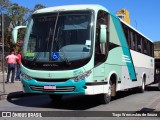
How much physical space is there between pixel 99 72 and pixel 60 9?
239 cm

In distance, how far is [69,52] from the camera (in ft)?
36.4

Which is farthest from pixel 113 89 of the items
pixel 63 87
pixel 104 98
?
pixel 63 87

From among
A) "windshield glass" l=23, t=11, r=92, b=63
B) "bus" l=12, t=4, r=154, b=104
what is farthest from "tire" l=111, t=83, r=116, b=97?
"windshield glass" l=23, t=11, r=92, b=63

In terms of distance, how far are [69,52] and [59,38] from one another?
590 millimetres

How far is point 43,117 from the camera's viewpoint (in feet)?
32.3

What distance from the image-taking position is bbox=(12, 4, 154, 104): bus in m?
11.0

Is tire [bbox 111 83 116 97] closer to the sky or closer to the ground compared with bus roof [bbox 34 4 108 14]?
closer to the ground

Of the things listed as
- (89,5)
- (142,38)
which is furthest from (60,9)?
(142,38)

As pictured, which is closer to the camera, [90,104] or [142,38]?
[90,104]

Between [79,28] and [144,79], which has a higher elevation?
[79,28]

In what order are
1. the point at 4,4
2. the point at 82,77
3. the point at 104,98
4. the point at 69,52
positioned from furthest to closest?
1. the point at 4,4
2. the point at 104,98
3. the point at 69,52
4. the point at 82,77

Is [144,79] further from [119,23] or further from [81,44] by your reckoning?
[81,44]

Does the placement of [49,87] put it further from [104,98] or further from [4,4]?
[4,4]

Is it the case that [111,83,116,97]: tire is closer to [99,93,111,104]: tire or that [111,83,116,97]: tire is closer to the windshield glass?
[99,93,111,104]: tire
